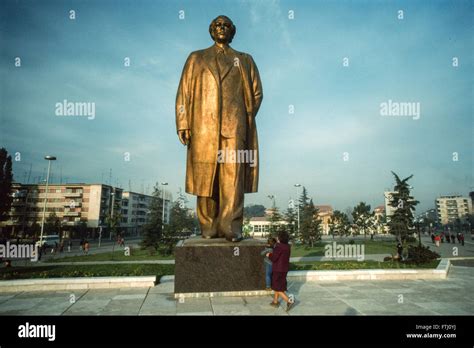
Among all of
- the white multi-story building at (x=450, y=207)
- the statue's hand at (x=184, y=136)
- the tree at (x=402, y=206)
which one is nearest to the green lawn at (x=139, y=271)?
the statue's hand at (x=184, y=136)

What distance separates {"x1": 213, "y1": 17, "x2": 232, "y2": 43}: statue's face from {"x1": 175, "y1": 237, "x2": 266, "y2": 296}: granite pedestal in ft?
15.5

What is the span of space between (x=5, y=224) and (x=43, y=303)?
240 ft

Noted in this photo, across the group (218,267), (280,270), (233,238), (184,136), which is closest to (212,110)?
(184,136)

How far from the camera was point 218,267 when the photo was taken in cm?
590

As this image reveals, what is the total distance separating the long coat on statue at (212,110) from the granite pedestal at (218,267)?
123cm

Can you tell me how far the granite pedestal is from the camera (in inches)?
230

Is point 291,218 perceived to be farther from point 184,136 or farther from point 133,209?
point 133,209

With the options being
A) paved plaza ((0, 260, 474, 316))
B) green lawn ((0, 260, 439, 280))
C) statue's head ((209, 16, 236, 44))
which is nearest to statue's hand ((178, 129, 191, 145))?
statue's head ((209, 16, 236, 44))

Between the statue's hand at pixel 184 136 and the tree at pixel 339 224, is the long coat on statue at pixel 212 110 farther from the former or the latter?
the tree at pixel 339 224

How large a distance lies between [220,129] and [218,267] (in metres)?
2.91

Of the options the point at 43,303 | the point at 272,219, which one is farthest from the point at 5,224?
the point at 43,303

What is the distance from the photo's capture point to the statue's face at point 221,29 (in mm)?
6996
